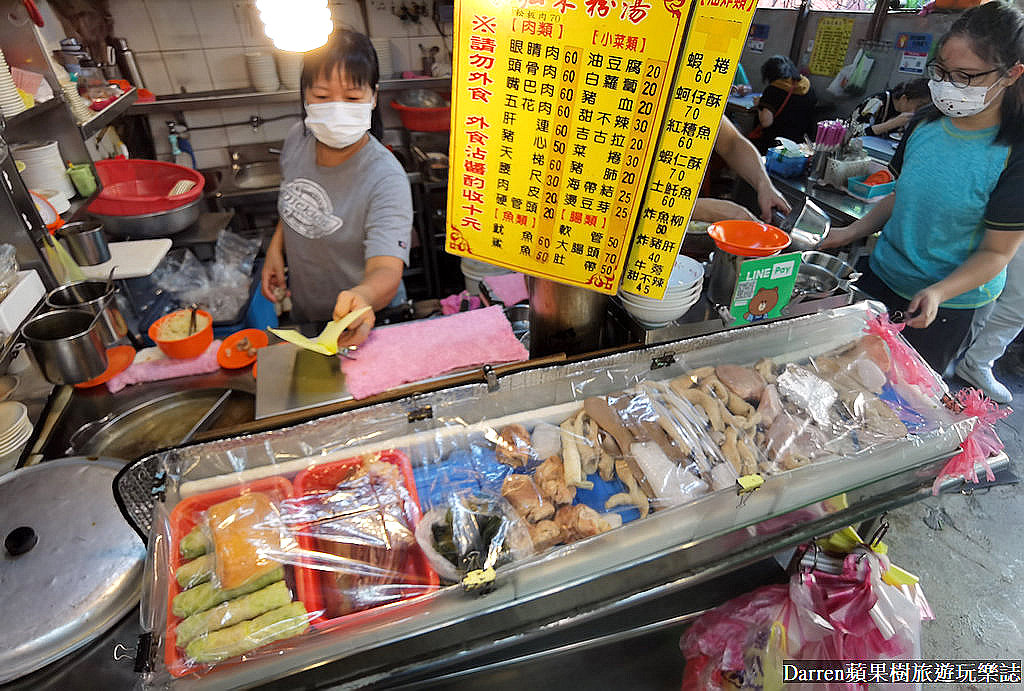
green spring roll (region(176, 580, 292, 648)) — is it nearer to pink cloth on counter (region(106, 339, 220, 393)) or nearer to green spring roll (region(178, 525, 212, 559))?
green spring roll (region(178, 525, 212, 559))

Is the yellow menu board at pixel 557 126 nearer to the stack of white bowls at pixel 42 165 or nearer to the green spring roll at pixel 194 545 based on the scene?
the green spring roll at pixel 194 545

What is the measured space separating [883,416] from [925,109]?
2337 mm

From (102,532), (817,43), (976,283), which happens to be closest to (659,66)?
(102,532)

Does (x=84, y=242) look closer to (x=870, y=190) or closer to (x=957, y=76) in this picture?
(x=957, y=76)

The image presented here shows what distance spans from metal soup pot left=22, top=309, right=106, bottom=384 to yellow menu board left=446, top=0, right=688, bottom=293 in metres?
1.59

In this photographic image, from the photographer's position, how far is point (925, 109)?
298 centimetres

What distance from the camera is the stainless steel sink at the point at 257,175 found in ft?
17.3

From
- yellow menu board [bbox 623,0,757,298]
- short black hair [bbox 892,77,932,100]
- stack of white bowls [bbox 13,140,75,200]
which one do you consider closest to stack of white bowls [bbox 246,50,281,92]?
stack of white bowls [bbox 13,140,75,200]

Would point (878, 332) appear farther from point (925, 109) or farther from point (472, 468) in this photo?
point (925, 109)

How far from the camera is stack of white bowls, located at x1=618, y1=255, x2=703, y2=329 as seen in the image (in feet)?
5.89

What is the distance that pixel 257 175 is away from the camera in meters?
5.41

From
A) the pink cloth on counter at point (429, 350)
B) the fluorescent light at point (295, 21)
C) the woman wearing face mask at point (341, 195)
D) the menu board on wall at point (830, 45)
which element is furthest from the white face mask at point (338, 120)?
the menu board on wall at point (830, 45)

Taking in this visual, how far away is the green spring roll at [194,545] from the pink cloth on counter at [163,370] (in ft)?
3.99

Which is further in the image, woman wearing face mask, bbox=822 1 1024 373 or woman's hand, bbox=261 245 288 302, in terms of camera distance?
woman's hand, bbox=261 245 288 302
